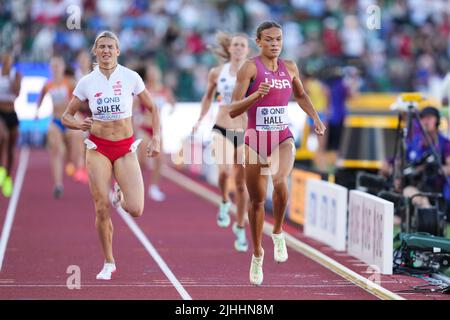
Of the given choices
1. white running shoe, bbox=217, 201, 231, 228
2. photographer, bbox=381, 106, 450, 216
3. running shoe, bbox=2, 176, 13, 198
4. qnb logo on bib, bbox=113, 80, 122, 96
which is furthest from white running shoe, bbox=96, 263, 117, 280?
running shoe, bbox=2, 176, 13, 198

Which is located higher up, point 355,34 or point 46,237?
point 355,34

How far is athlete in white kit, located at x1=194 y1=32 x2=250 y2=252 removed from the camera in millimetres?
13578

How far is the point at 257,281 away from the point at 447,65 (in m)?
22.9

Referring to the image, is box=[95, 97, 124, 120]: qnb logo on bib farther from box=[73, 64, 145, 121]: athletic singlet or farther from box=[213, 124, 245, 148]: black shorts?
box=[213, 124, 245, 148]: black shorts

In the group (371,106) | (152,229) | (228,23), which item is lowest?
(152,229)

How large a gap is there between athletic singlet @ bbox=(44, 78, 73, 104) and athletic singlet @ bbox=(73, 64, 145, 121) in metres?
8.89

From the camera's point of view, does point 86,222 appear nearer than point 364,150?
Yes

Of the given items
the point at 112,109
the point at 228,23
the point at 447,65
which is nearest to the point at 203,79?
the point at 228,23

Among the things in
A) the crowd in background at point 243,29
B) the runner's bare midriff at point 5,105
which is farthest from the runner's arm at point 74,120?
the crowd in background at point 243,29

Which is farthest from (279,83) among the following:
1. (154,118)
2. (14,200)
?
(14,200)

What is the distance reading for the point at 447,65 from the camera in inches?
1283

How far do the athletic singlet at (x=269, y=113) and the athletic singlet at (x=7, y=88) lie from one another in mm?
8479

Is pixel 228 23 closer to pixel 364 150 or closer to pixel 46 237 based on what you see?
pixel 364 150

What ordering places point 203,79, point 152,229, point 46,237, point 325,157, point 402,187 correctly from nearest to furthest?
point 402,187, point 46,237, point 152,229, point 325,157, point 203,79
